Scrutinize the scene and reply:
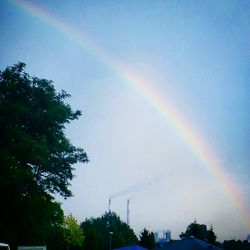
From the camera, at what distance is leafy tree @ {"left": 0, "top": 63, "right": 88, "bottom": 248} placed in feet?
83.4

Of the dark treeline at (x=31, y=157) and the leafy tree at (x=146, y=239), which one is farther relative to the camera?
the leafy tree at (x=146, y=239)

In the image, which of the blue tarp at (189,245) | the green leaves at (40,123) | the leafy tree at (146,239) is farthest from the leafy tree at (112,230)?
the green leaves at (40,123)

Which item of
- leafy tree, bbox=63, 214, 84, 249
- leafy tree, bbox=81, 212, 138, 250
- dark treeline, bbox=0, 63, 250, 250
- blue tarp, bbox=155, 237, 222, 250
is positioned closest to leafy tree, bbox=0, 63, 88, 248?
dark treeline, bbox=0, 63, 250, 250

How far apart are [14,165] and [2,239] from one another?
215 inches

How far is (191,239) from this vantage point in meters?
38.2

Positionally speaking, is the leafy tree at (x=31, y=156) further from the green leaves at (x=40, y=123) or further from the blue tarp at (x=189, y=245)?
the blue tarp at (x=189, y=245)

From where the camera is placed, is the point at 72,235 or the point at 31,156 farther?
the point at 72,235

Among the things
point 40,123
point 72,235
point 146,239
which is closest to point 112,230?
point 146,239

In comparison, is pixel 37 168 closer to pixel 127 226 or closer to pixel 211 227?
pixel 211 227

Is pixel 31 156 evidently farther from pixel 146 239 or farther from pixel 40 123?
pixel 146 239

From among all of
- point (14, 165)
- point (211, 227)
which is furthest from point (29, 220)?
point (211, 227)

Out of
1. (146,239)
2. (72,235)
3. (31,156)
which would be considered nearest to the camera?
(31,156)

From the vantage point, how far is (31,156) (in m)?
26.1

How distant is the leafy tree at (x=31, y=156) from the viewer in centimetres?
2542
